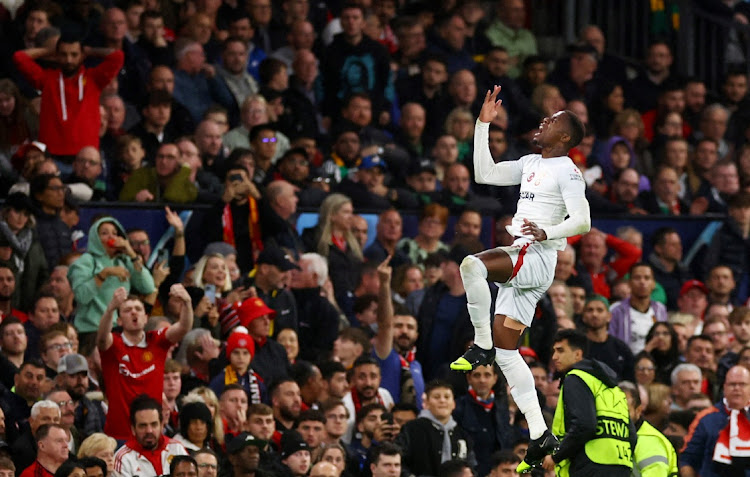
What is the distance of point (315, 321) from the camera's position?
1572 centimetres

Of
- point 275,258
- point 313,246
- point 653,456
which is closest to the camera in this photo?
point 653,456

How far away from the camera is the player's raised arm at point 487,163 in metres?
10.3

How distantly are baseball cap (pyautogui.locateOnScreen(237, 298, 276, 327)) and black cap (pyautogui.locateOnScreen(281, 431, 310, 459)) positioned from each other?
4.22ft

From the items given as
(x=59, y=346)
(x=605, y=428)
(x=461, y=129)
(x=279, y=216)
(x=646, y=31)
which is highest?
(x=646, y=31)

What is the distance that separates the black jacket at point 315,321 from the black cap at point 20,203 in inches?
98.8

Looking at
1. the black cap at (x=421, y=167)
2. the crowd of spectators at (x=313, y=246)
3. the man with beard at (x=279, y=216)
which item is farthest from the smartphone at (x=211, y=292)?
the black cap at (x=421, y=167)

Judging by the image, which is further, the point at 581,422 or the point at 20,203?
the point at 20,203

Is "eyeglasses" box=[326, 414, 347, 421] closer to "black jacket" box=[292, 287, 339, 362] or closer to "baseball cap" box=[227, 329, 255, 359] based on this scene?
"baseball cap" box=[227, 329, 255, 359]

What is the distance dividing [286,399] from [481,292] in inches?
172

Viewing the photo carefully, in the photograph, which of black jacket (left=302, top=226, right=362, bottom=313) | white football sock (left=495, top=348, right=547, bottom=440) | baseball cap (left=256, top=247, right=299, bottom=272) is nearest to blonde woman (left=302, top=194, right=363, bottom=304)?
black jacket (left=302, top=226, right=362, bottom=313)

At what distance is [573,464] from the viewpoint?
11.9m

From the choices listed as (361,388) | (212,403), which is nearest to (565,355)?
(361,388)

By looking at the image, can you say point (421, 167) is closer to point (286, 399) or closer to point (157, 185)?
point (157, 185)

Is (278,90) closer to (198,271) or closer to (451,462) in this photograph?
(198,271)
